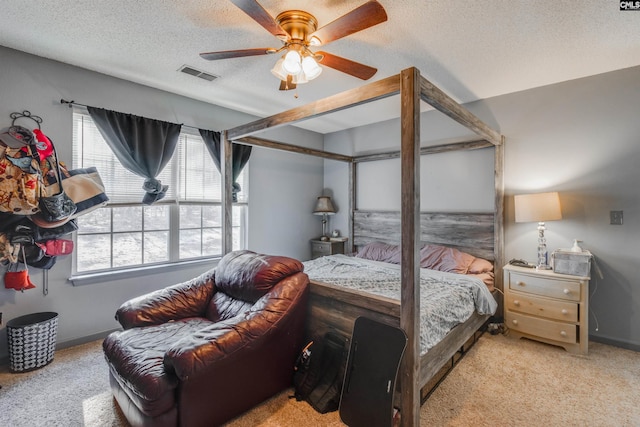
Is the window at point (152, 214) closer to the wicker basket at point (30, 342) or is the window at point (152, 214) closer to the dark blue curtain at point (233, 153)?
the dark blue curtain at point (233, 153)

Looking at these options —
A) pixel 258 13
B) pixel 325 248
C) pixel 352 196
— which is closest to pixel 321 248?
pixel 325 248

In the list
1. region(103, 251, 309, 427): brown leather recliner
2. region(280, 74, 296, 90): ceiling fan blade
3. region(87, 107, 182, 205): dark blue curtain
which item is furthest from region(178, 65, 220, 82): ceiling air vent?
region(103, 251, 309, 427): brown leather recliner

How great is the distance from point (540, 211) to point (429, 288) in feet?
4.46

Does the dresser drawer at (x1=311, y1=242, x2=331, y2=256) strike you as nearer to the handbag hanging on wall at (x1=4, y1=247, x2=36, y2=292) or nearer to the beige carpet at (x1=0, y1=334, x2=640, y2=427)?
the beige carpet at (x1=0, y1=334, x2=640, y2=427)

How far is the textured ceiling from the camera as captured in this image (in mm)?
1931

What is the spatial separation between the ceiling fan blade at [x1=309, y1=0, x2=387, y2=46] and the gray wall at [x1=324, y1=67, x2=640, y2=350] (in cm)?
253

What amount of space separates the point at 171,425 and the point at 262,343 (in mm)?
600

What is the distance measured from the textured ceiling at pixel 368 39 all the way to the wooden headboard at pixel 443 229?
4.84 ft

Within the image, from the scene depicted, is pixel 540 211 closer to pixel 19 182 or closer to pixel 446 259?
pixel 446 259

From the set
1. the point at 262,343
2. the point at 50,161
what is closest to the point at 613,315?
the point at 262,343

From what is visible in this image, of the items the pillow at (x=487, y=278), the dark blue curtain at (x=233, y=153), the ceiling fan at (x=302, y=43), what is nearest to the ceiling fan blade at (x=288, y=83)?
the ceiling fan at (x=302, y=43)

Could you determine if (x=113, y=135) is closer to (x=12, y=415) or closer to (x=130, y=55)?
(x=130, y=55)

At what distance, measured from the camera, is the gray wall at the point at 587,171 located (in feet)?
9.12

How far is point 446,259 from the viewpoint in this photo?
3.43 meters
